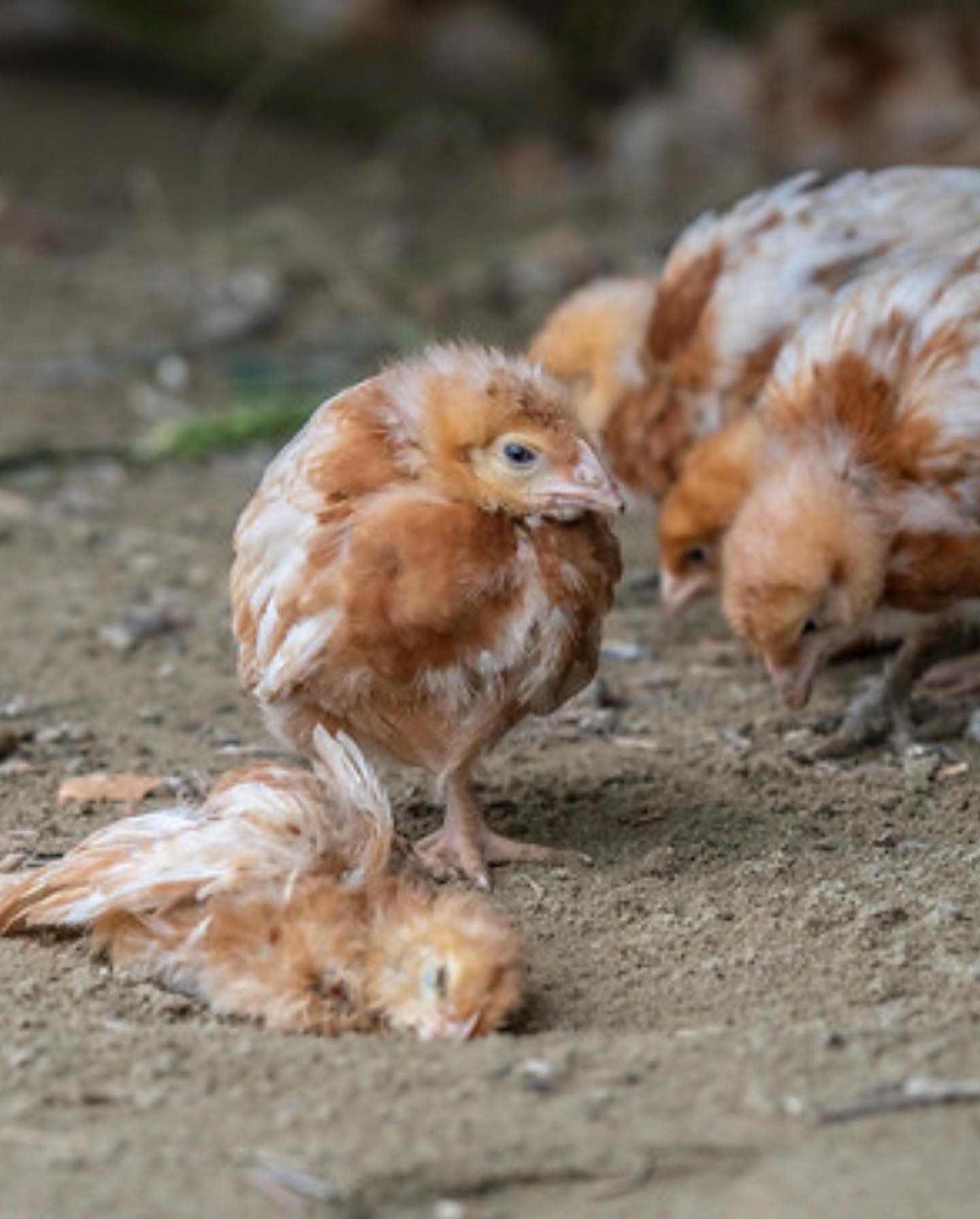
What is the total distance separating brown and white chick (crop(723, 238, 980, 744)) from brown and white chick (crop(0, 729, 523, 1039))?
1.35 metres

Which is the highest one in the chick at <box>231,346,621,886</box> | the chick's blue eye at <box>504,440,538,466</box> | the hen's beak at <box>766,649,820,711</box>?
the chick's blue eye at <box>504,440,538,466</box>

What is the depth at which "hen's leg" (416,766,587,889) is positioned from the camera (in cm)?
429

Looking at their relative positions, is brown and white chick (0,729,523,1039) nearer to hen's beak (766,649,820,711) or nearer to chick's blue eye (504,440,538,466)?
chick's blue eye (504,440,538,466)

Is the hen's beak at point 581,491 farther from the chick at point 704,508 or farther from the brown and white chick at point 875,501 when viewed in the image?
the chick at point 704,508

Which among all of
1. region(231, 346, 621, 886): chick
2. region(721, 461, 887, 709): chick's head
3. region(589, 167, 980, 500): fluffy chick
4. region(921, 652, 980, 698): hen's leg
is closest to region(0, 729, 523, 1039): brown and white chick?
region(231, 346, 621, 886): chick

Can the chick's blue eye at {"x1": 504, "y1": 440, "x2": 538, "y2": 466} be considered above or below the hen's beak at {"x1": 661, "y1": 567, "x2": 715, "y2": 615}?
above

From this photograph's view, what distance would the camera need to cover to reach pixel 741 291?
Answer: 6402 mm

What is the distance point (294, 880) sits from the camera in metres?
3.64

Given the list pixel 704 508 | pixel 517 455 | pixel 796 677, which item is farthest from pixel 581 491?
pixel 704 508

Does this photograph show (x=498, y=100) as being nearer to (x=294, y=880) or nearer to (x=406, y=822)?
(x=406, y=822)

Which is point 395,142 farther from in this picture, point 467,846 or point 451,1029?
point 451,1029

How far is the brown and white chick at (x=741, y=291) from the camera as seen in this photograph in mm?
6266

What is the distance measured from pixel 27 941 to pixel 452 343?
1.41m

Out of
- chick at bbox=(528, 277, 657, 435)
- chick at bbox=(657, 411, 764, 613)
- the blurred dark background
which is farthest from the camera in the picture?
the blurred dark background
